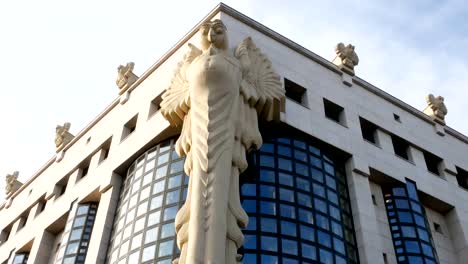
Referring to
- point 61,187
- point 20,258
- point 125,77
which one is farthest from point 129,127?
point 20,258

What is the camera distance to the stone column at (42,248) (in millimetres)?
34375

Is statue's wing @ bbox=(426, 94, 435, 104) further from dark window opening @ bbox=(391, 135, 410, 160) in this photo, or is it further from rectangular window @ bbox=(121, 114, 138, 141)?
rectangular window @ bbox=(121, 114, 138, 141)

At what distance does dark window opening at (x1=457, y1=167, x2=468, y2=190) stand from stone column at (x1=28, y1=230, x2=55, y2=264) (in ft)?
77.2

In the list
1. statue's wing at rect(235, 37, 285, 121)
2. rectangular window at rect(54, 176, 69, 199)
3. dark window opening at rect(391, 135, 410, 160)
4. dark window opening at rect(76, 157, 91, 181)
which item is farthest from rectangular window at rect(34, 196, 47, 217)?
dark window opening at rect(391, 135, 410, 160)

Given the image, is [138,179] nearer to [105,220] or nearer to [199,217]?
[105,220]

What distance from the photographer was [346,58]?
36688 millimetres

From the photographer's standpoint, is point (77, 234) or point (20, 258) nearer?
point (77, 234)

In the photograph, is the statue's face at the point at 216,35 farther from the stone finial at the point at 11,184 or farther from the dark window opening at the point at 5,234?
the stone finial at the point at 11,184

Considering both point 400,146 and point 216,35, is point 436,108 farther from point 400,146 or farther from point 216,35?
point 216,35

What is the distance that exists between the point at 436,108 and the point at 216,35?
17.9 meters

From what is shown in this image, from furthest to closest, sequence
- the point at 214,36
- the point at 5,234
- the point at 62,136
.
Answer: the point at 5,234
the point at 62,136
the point at 214,36

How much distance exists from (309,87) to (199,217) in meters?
13.3

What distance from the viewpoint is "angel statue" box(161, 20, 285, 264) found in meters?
21.8

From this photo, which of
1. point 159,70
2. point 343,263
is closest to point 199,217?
point 343,263
